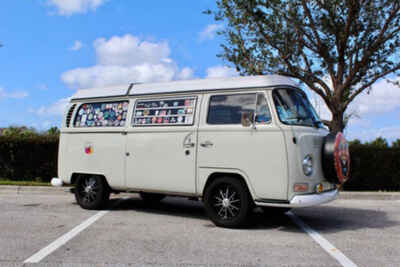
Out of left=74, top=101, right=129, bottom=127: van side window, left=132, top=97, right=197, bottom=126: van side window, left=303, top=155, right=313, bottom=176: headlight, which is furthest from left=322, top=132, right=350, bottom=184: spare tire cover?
left=74, top=101, right=129, bottom=127: van side window

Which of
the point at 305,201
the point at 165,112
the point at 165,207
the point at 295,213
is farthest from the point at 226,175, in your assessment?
the point at 165,207

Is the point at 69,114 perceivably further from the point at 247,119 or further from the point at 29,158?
the point at 29,158

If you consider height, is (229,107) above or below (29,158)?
above

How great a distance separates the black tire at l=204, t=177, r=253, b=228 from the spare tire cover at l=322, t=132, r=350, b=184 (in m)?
1.34

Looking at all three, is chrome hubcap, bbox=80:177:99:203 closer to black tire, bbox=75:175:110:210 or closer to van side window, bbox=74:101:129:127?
black tire, bbox=75:175:110:210

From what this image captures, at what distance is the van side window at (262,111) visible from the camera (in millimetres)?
6504

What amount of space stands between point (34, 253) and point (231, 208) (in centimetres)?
306

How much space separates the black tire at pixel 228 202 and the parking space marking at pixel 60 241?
210cm

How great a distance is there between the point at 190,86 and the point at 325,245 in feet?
11.5

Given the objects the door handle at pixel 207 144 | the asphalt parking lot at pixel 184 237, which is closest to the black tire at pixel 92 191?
the asphalt parking lot at pixel 184 237

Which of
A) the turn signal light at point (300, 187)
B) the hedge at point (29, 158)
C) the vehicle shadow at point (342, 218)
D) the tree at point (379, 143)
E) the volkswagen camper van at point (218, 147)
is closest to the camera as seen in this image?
the turn signal light at point (300, 187)

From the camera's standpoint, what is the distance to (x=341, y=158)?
662 cm

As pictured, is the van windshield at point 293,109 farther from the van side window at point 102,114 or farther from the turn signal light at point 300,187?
the van side window at point 102,114

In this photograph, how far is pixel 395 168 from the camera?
12242 mm
